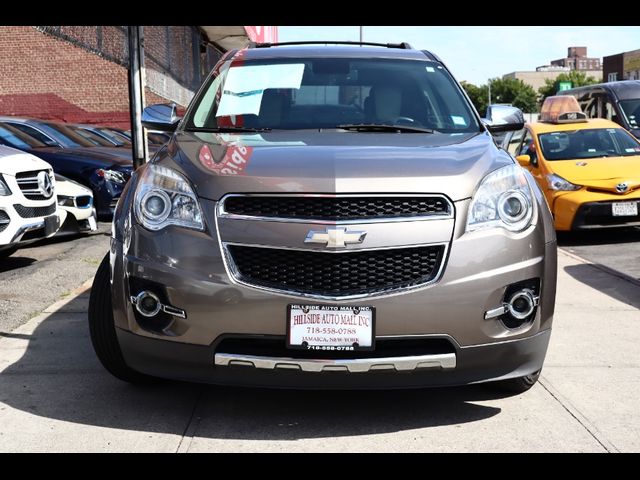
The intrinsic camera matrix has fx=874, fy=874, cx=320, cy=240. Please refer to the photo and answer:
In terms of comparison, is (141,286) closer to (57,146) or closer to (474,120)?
(474,120)

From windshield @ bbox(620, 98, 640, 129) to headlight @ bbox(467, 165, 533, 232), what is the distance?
13.5 metres

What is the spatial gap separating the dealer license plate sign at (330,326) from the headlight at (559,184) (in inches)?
284

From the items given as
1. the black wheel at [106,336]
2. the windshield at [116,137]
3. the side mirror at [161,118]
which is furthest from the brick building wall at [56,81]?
the black wheel at [106,336]

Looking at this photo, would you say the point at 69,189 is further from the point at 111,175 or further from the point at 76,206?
the point at 111,175

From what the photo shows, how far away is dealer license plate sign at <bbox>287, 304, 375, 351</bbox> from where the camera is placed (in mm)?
3424

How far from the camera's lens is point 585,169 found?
33.7 ft

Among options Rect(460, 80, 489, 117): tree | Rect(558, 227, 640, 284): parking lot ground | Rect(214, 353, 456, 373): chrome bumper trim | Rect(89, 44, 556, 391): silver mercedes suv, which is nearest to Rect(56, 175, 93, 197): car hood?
Rect(558, 227, 640, 284): parking lot ground

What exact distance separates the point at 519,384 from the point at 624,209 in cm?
630

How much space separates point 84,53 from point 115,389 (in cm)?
2371

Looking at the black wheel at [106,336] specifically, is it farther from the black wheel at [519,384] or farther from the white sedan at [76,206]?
the white sedan at [76,206]

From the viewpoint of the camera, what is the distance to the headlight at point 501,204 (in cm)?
360

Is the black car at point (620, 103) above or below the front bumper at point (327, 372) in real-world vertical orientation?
above

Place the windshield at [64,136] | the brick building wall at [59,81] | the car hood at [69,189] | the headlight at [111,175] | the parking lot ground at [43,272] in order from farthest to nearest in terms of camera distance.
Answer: the brick building wall at [59,81] < the windshield at [64,136] < the headlight at [111,175] < the car hood at [69,189] < the parking lot ground at [43,272]
